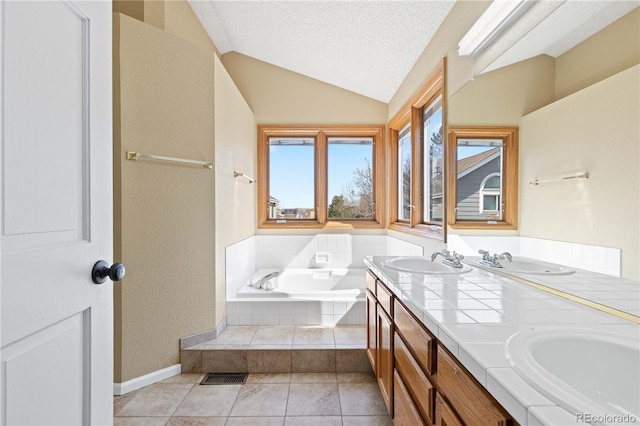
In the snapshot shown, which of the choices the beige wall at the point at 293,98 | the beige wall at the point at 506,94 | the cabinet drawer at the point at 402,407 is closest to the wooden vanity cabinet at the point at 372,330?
the cabinet drawer at the point at 402,407

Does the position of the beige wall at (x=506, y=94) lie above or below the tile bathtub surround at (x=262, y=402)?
above

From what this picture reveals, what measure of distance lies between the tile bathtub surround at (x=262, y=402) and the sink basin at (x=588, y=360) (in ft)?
4.05

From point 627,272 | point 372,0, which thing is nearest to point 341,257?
point 372,0

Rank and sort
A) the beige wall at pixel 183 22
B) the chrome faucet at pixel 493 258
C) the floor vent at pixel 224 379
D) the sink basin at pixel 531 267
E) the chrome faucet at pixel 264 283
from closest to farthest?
the sink basin at pixel 531 267 < the chrome faucet at pixel 493 258 < the floor vent at pixel 224 379 < the beige wall at pixel 183 22 < the chrome faucet at pixel 264 283

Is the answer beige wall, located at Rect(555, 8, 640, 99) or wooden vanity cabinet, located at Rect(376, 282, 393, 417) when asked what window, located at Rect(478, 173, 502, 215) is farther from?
wooden vanity cabinet, located at Rect(376, 282, 393, 417)

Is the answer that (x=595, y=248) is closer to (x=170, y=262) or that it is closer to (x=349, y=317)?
(x=349, y=317)

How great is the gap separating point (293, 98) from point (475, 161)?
7.82ft

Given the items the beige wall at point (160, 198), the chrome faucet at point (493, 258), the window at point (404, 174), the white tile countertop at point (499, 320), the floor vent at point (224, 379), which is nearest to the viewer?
the white tile countertop at point (499, 320)

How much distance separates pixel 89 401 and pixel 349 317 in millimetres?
1974

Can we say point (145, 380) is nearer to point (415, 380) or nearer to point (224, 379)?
point (224, 379)

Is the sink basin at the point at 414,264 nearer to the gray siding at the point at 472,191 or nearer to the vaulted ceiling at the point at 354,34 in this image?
the gray siding at the point at 472,191

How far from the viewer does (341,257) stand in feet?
11.4

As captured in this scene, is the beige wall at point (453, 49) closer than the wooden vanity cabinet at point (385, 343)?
No

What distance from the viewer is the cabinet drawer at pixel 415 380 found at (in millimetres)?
956
